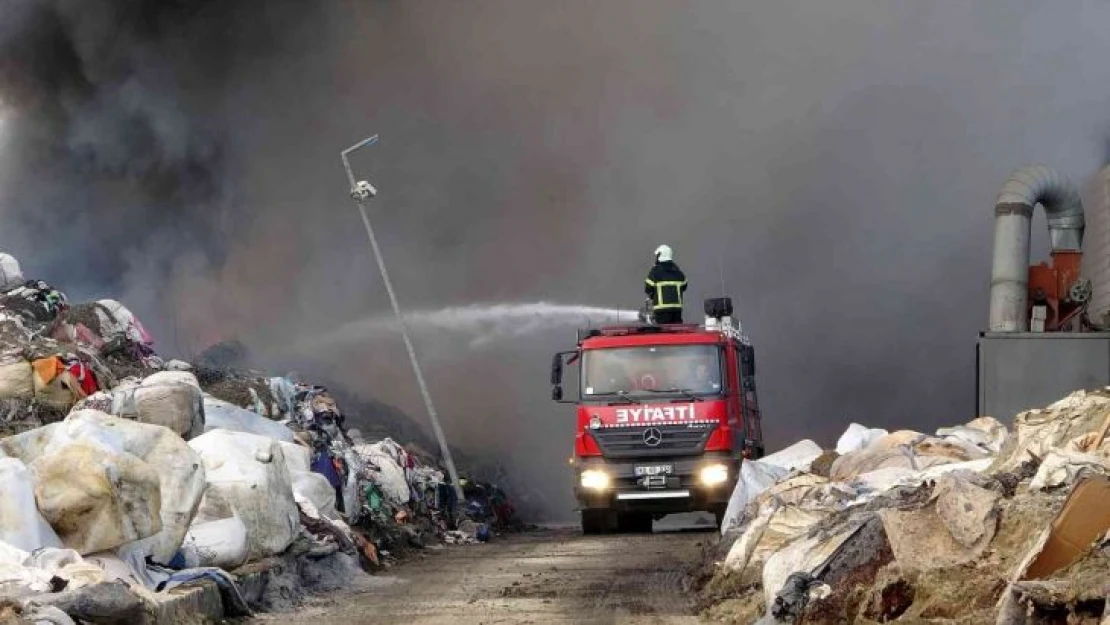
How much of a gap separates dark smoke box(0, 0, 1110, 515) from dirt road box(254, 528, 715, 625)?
14351mm

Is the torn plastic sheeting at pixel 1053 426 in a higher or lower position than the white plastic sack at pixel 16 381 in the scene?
lower

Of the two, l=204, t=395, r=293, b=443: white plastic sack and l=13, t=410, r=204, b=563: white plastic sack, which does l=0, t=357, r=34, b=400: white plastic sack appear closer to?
l=204, t=395, r=293, b=443: white plastic sack

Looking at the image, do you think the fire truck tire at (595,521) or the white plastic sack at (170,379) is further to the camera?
the fire truck tire at (595,521)

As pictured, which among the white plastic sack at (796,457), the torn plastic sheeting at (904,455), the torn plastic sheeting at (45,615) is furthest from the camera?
the white plastic sack at (796,457)

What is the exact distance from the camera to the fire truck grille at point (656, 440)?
18.0m

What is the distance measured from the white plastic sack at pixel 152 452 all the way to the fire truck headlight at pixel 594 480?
835cm

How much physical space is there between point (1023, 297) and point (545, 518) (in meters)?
8.79

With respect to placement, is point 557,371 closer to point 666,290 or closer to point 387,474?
point 666,290

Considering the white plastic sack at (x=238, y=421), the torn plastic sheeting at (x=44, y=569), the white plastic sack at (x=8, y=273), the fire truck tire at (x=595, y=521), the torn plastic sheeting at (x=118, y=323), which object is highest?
the white plastic sack at (x=8, y=273)

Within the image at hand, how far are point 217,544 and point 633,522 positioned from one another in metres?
9.42

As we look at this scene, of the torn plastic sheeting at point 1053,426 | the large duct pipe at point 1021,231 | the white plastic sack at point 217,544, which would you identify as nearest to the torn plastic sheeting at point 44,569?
the white plastic sack at point 217,544

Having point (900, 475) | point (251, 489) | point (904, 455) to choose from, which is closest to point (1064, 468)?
point (900, 475)

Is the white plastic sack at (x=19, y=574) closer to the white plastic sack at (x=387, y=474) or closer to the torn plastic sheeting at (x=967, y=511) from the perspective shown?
the torn plastic sheeting at (x=967, y=511)

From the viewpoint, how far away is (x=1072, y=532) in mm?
7105
